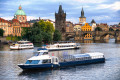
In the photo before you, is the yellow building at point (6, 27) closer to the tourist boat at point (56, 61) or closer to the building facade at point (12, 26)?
the building facade at point (12, 26)

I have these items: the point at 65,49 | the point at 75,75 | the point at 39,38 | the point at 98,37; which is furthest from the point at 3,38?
the point at 75,75

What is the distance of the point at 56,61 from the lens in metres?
41.0

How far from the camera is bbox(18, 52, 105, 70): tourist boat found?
38.9 m

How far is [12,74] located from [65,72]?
813 cm

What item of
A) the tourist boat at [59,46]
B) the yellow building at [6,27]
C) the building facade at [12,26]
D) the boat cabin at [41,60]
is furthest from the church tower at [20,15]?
the boat cabin at [41,60]

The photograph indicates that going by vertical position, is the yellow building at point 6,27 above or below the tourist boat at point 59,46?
above

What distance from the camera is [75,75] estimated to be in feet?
119

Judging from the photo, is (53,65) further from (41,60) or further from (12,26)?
(12,26)

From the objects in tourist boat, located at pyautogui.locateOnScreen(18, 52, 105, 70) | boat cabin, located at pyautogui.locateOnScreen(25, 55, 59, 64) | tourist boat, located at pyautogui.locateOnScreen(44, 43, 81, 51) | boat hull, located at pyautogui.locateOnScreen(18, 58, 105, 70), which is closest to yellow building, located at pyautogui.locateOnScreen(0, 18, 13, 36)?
tourist boat, located at pyautogui.locateOnScreen(44, 43, 81, 51)

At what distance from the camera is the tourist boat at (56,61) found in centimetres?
3888

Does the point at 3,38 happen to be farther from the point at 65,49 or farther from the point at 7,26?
the point at 65,49

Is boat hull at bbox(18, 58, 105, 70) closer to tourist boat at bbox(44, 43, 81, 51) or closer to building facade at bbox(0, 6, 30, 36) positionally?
tourist boat at bbox(44, 43, 81, 51)

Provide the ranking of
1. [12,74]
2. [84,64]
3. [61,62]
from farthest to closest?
[84,64]
[61,62]
[12,74]

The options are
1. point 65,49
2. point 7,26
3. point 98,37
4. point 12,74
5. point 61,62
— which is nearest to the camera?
point 12,74
